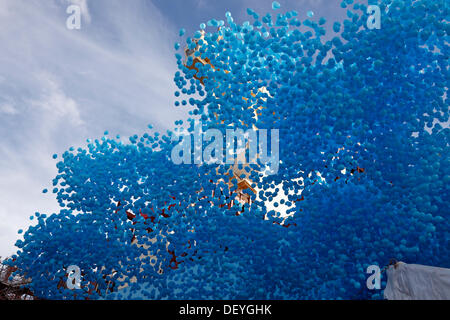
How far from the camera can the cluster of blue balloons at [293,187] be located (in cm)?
592

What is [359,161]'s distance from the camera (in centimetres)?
634

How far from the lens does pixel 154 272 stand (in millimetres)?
6734

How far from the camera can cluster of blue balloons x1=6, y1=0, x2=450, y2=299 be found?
592 cm

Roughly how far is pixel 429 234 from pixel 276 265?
266 centimetres

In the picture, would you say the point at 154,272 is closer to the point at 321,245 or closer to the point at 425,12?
the point at 321,245

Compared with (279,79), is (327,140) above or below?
below

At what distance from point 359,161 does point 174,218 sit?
4.01 m

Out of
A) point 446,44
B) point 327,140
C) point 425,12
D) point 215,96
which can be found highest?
point 425,12

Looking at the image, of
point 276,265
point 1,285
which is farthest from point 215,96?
point 1,285

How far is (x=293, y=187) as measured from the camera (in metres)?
6.72
